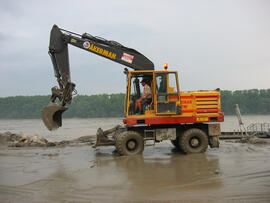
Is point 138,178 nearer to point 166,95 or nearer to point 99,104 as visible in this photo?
point 166,95

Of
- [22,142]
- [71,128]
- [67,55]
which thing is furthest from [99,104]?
[67,55]

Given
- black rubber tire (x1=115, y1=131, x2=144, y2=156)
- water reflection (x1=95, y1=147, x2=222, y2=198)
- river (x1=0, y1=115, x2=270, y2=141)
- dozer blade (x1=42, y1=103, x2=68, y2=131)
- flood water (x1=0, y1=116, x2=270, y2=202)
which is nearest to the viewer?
flood water (x1=0, y1=116, x2=270, y2=202)

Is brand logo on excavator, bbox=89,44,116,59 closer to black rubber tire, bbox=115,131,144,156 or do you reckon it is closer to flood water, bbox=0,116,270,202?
black rubber tire, bbox=115,131,144,156

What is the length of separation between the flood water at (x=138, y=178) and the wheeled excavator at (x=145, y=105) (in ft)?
2.42

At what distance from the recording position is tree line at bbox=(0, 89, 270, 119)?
5803 cm

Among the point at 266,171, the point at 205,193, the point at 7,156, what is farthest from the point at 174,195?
the point at 7,156

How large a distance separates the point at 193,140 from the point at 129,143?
2.29 m

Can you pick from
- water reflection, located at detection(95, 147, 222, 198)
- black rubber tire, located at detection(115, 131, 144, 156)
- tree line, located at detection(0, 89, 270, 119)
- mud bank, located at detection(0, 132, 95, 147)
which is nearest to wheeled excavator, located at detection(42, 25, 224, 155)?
black rubber tire, located at detection(115, 131, 144, 156)

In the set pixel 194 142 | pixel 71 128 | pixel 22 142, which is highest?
pixel 194 142

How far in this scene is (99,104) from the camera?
217ft

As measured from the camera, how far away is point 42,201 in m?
4.46

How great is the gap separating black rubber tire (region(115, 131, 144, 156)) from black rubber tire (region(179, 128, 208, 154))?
149 cm

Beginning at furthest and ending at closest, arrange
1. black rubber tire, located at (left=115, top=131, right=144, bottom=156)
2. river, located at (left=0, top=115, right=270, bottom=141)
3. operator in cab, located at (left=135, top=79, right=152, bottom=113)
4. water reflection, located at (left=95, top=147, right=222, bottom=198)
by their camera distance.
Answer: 1. river, located at (left=0, top=115, right=270, bottom=141)
2. operator in cab, located at (left=135, top=79, right=152, bottom=113)
3. black rubber tire, located at (left=115, top=131, right=144, bottom=156)
4. water reflection, located at (left=95, top=147, right=222, bottom=198)

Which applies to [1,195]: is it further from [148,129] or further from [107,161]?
[148,129]
